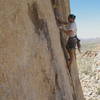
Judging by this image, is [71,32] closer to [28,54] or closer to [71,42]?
[71,42]

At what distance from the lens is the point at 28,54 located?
4516mm

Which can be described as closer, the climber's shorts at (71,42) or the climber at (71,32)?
the climber at (71,32)

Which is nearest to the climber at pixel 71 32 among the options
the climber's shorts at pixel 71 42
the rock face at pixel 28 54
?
the climber's shorts at pixel 71 42

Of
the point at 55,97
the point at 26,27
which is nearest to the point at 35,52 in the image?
the point at 26,27

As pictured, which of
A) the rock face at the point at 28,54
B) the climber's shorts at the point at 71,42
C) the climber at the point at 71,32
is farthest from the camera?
the climber's shorts at the point at 71,42

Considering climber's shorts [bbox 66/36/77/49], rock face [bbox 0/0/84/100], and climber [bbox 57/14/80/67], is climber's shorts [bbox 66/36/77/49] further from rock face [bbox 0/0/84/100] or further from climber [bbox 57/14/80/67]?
rock face [bbox 0/0/84/100]

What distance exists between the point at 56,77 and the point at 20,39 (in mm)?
1653

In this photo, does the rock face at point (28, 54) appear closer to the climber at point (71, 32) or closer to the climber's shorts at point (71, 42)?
the climber at point (71, 32)

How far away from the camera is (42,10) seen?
546 centimetres

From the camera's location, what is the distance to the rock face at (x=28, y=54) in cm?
398

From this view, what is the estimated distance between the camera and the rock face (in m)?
3.98

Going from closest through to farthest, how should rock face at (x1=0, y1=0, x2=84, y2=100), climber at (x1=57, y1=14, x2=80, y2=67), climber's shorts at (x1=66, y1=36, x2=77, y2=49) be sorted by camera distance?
rock face at (x1=0, y1=0, x2=84, y2=100), climber at (x1=57, y1=14, x2=80, y2=67), climber's shorts at (x1=66, y1=36, x2=77, y2=49)

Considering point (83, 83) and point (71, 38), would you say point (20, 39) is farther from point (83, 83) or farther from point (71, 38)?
point (83, 83)

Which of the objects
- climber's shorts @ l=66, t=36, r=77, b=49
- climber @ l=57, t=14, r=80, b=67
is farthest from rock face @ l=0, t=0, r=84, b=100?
climber's shorts @ l=66, t=36, r=77, b=49
